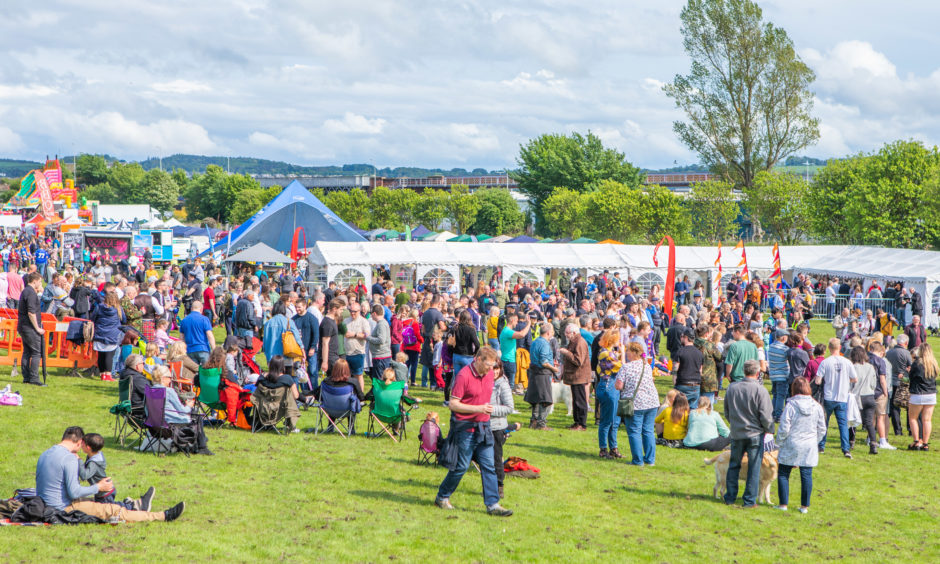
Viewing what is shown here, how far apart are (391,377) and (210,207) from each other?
351 ft

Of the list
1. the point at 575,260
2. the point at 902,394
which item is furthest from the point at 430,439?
the point at 575,260

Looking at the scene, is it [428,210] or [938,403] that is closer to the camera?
[938,403]

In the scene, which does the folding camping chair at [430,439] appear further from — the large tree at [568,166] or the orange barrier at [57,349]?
the large tree at [568,166]

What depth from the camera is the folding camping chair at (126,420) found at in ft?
30.3

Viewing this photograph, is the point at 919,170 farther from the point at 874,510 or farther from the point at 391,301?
the point at 874,510

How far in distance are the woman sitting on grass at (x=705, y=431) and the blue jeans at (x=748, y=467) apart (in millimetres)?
2230

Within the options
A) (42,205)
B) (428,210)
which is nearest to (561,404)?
(42,205)

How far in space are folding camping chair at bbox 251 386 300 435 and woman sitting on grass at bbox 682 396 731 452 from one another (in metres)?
5.06

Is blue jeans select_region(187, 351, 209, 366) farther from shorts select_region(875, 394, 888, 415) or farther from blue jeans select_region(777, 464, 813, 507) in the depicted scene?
shorts select_region(875, 394, 888, 415)

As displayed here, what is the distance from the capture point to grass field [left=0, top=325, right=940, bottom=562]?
21.5 feet

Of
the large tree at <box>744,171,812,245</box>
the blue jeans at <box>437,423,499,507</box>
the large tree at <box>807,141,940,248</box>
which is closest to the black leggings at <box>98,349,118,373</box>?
the blue jeans at <box>437,423,499,507</box>

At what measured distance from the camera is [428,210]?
70.2 meters

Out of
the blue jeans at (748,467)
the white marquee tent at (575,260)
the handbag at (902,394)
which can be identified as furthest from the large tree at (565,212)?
the blue jeans at (748,467)

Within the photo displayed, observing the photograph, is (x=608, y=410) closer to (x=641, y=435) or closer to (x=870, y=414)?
(x=641, y=435)
